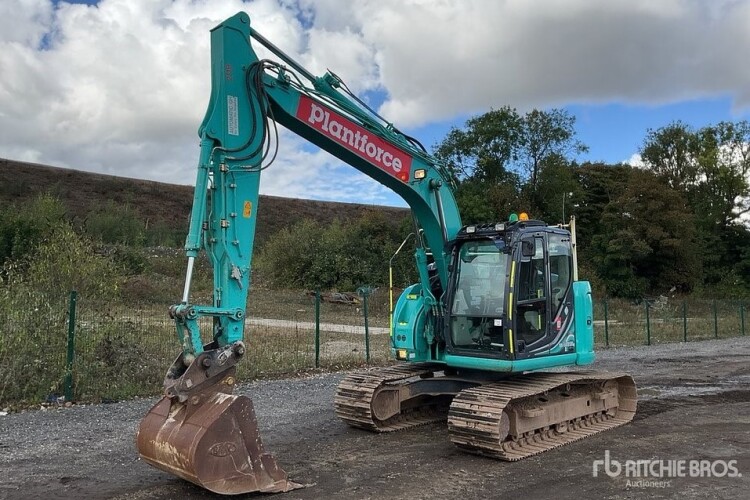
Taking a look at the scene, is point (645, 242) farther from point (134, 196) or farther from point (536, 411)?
point (134, 196)

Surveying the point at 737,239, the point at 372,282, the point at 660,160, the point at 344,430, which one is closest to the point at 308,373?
the point at 344,430

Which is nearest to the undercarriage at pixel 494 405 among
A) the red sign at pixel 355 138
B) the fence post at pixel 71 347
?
the red sign at pixel 355 138

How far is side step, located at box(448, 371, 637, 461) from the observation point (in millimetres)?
6770

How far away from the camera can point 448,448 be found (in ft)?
24.1

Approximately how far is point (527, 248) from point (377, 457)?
112 inches

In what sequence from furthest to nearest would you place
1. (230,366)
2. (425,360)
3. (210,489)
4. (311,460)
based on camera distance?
(425,360) → (311,460) → (230,366) → (210,489)

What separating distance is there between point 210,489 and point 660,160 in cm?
5786

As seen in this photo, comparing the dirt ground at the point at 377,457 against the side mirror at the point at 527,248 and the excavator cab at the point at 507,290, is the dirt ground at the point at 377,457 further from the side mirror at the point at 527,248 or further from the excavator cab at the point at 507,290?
the side mirror at the point at 527,248

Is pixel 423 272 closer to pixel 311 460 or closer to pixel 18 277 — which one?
pixel 311 460

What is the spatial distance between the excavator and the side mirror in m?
0.04

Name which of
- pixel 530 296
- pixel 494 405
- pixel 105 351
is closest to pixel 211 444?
pixel 494 405

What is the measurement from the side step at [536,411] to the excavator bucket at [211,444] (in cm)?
221

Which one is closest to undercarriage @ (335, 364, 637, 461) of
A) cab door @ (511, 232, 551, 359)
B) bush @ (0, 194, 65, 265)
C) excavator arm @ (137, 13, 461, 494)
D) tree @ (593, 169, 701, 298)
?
cab door @ (511, 232, 551, 359)

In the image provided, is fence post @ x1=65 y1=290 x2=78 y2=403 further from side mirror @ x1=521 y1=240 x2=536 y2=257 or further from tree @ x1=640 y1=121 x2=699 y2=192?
tree @ x1=640 y1=121 x2=699 y2=192
